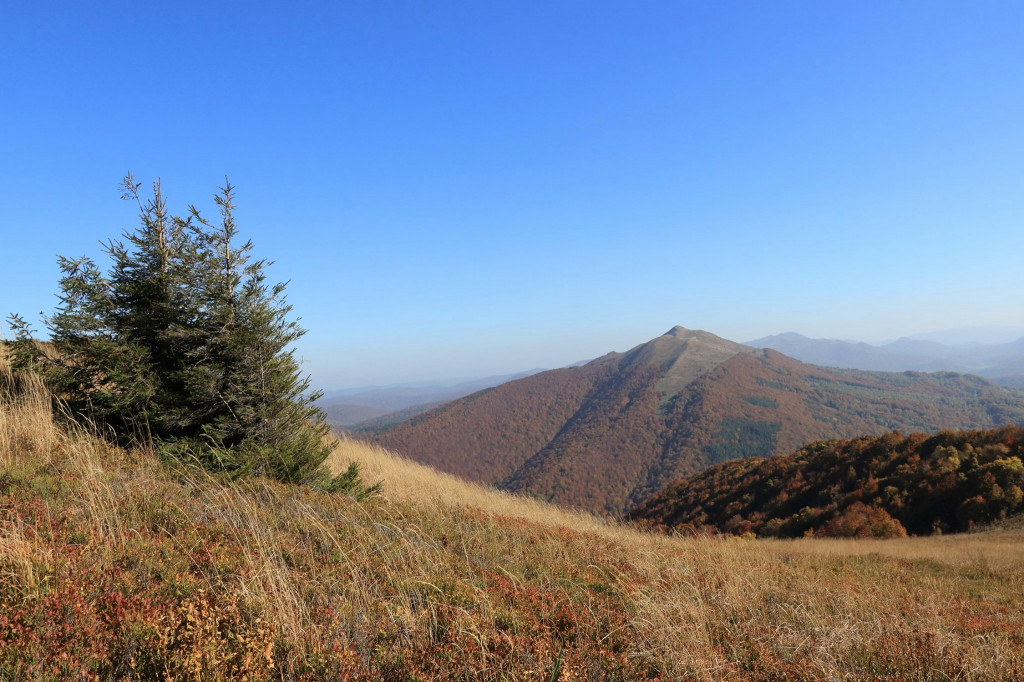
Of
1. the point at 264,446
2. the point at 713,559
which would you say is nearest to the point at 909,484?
the point at 713,559

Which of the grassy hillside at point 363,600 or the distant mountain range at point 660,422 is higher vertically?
the grassy hillside at point 363,600

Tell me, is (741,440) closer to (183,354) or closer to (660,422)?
(660,422)

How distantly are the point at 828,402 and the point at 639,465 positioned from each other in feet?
257

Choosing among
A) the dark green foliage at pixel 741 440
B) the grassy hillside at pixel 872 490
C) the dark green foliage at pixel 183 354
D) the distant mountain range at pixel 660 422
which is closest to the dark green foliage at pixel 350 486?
the dark green foliage at pixel 183 354

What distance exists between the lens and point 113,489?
5.44 m

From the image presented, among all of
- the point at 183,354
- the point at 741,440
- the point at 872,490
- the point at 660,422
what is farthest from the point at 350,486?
the point at 660,422

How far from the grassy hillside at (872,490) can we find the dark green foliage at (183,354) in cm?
2505

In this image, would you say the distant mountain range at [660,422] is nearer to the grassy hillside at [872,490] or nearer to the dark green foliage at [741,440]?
the dark green foliage at [741,440]

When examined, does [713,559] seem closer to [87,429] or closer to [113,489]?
[113,489]

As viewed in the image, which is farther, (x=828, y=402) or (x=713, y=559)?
(x=828, y=402)

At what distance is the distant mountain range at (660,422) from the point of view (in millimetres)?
124000

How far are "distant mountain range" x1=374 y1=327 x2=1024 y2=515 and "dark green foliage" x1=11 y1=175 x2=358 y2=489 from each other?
336 ft

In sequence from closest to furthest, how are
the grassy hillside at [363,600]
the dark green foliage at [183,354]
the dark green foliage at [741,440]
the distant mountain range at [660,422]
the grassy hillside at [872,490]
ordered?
1. the grassy hillside at [363,600]
2. the dark green foliage at [183,354]
3. the grassy hillside at [872,490]
4. the dark green foliage at [741,440]
5. the distant mountain range at [660,422]

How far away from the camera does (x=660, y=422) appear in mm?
153875
